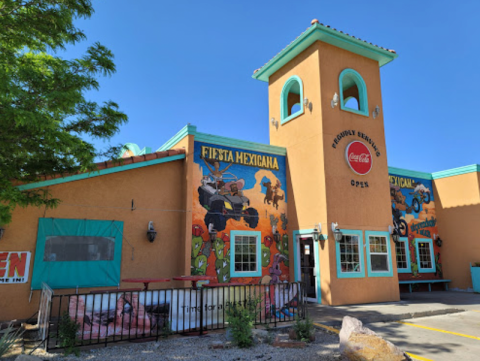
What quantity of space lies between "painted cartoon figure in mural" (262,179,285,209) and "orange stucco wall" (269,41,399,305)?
0.44 meters

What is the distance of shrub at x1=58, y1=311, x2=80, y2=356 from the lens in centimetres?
601

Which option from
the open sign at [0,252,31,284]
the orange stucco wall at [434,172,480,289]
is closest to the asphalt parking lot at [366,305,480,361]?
the orange stucco wall at [434,172,480,289]

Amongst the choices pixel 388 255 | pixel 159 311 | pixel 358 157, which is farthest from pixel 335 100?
pixel 159 311

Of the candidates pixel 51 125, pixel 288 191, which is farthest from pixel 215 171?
pixel 51 125

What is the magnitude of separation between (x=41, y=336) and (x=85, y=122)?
13.9 ft

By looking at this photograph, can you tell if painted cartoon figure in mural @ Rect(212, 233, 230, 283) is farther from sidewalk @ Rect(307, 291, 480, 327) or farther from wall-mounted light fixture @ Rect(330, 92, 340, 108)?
wall-mounted light fixture @ Rect(330, 92, 340, 108)

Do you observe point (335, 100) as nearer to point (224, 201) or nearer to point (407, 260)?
point (224, 201)

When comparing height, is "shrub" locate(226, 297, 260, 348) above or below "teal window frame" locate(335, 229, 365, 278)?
below

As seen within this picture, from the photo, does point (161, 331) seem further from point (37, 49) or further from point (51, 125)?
point (37, 49)

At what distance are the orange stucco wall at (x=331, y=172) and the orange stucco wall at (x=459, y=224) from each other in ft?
18.4

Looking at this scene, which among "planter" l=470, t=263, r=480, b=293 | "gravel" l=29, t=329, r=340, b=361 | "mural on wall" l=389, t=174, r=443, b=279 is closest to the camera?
"gravel" l=29, t=329, r=340, b=361

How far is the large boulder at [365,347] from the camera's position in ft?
17.6

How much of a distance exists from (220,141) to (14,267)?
22.7ft

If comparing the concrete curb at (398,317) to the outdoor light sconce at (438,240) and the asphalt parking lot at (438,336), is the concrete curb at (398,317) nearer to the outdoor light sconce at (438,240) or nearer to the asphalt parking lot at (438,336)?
the asphalt parking lot at (438,336)
